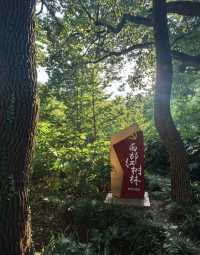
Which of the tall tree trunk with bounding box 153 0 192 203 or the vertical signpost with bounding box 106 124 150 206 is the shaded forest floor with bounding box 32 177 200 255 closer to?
the tall tree trunk with bounding box 153 0 192 203

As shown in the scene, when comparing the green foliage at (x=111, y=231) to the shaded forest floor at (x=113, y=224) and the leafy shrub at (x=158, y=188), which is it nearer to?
the shaded forest floor at (x=113, y=224)

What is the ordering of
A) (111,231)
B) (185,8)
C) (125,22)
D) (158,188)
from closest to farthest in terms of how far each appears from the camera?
(111,231) → (158,188) → (185,8) → (125,22)

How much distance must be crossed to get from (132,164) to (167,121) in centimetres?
125

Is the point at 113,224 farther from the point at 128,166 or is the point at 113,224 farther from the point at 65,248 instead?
the point at 128,166

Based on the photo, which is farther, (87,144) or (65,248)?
(87,144)

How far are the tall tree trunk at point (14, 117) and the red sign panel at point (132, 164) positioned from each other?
15.5 ft

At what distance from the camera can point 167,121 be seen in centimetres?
805

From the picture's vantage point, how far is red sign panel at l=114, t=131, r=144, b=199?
8375 millimetres

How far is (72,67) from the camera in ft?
41.7

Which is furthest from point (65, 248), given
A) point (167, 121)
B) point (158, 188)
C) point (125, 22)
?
point (125, 22)

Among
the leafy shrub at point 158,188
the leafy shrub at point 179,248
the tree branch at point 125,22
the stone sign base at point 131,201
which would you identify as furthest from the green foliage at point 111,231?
the tree branch at point 125,22

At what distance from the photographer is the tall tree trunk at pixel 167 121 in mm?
8031

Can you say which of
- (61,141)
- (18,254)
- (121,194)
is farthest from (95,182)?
(18,254)

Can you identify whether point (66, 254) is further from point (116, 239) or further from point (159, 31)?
point (159, 31)
